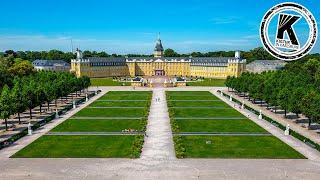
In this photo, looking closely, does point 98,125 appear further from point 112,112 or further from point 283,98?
point 283,98

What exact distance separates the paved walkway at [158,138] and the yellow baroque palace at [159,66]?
107m

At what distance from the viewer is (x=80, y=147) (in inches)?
1528

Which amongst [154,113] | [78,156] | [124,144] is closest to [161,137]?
[124,144]

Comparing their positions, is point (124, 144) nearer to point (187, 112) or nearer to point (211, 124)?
point (211, 124)

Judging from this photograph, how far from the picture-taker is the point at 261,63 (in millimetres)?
170250

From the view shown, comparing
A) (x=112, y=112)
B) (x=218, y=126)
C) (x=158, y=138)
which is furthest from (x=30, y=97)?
(x=218, y=126)

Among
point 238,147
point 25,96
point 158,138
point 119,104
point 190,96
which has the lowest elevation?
point 238,147

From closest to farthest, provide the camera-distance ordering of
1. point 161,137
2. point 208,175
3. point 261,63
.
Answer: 1. point 208,175
2. point 161,137
3. point 261,63

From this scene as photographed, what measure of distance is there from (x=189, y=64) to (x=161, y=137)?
5655 inches

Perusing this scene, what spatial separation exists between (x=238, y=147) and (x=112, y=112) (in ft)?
96.5

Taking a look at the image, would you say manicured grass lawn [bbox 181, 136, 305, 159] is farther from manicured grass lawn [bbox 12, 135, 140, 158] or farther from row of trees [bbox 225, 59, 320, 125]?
row of trees [bbox 225, 59, 320, 125]

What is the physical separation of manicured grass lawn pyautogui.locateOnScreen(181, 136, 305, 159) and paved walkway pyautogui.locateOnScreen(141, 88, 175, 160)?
182cm

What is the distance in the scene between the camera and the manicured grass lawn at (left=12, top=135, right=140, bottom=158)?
3591 centimetres

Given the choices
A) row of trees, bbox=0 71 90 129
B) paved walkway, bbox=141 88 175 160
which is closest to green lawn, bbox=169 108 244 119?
paved walkway, bbox=141 88 175 160
